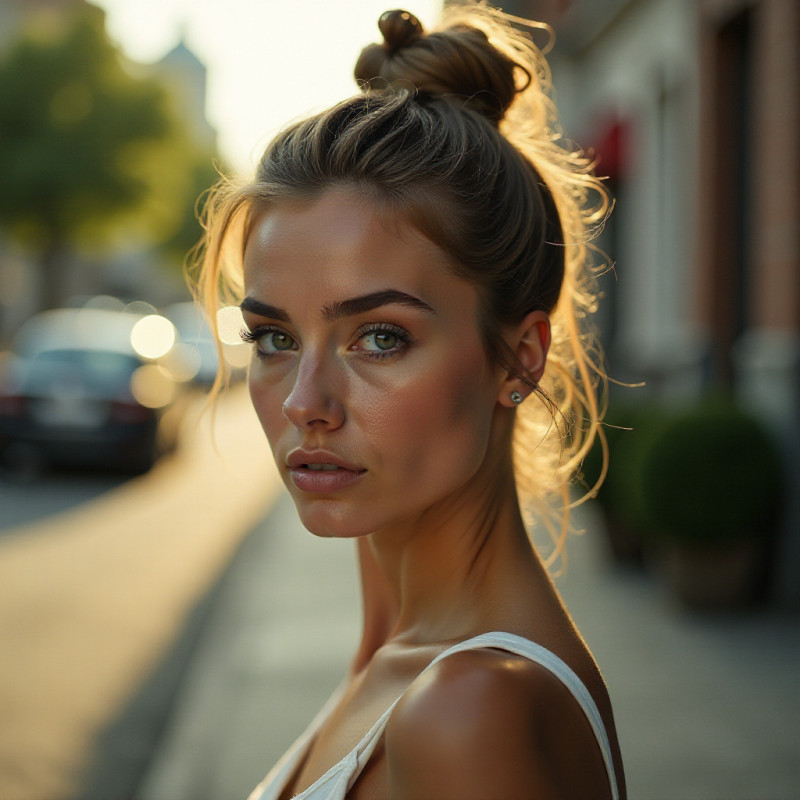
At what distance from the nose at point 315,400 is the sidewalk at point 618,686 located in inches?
119

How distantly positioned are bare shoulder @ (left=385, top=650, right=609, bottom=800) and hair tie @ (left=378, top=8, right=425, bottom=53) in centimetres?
116

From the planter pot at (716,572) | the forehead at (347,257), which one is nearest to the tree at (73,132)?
the planter pot at (716,572)

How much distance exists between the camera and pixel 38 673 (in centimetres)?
582

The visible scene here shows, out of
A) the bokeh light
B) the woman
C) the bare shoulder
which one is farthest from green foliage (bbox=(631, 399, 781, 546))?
the bokeh light

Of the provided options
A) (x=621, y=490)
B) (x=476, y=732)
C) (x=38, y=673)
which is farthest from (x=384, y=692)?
(x=621, y=490)

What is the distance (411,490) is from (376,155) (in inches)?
21.1

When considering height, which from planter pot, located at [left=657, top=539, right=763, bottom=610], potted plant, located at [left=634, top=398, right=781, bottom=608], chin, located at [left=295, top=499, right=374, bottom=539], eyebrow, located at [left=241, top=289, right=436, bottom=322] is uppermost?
eyebrow, located at [left=241, top=289, right=436, bottom=322]

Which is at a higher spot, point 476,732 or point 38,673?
point 476,732

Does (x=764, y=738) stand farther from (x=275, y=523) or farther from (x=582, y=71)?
(x=582, y=71)

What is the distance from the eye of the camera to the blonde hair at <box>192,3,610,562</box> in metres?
1.65

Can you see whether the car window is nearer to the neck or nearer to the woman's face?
the neck

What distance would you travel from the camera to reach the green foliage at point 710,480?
626cm

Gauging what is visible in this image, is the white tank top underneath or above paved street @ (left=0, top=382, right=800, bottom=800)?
above

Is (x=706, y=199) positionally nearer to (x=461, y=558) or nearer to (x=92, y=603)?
(x=92, y=603)
